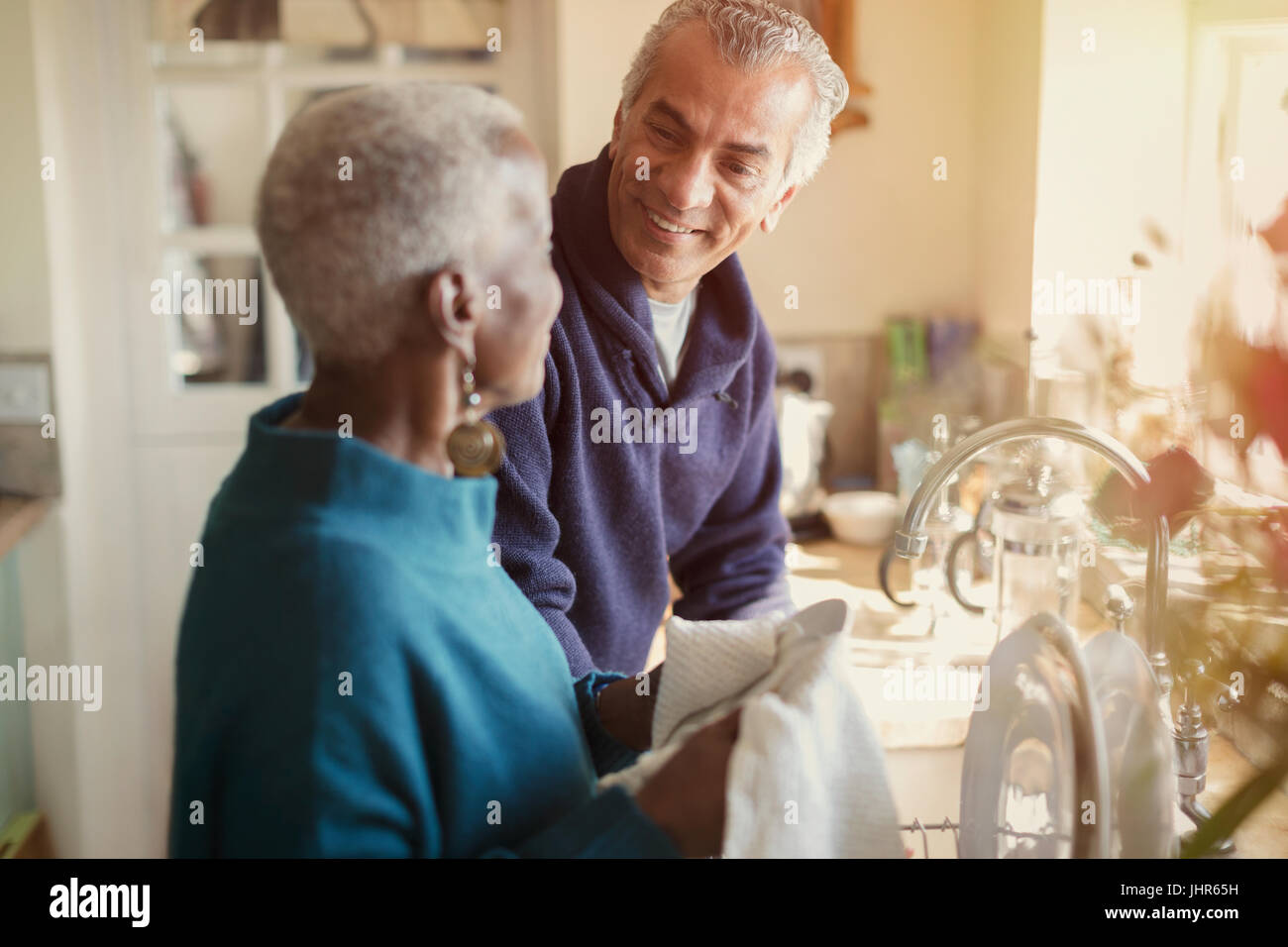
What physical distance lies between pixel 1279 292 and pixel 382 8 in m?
2.01

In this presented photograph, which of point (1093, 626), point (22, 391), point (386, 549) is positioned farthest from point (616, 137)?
point (22, 391)

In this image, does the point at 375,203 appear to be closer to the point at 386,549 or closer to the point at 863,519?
the point at 386,549

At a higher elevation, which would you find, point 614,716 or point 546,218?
point 546,218

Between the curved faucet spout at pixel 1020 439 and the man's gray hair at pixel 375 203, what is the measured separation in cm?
40

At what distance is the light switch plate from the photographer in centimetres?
173

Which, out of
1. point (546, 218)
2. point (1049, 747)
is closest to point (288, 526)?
point (546, 218)

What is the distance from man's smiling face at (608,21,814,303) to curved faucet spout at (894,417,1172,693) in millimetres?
347

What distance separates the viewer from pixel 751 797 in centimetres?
62

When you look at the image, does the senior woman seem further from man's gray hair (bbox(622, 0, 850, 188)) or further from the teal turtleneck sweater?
man's gray hair (bbox(622, 0, 850, 188))

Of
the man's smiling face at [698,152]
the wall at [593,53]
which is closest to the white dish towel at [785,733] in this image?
the man's smiling face at [698,152]

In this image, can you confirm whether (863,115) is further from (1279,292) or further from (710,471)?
(1279,292)

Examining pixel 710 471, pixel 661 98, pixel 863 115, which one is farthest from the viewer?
pixel 863 115

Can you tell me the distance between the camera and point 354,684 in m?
0.59

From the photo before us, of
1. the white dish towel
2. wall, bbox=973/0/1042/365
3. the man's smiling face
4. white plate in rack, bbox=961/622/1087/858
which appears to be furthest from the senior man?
wall, bbox=973/0/1042/365
